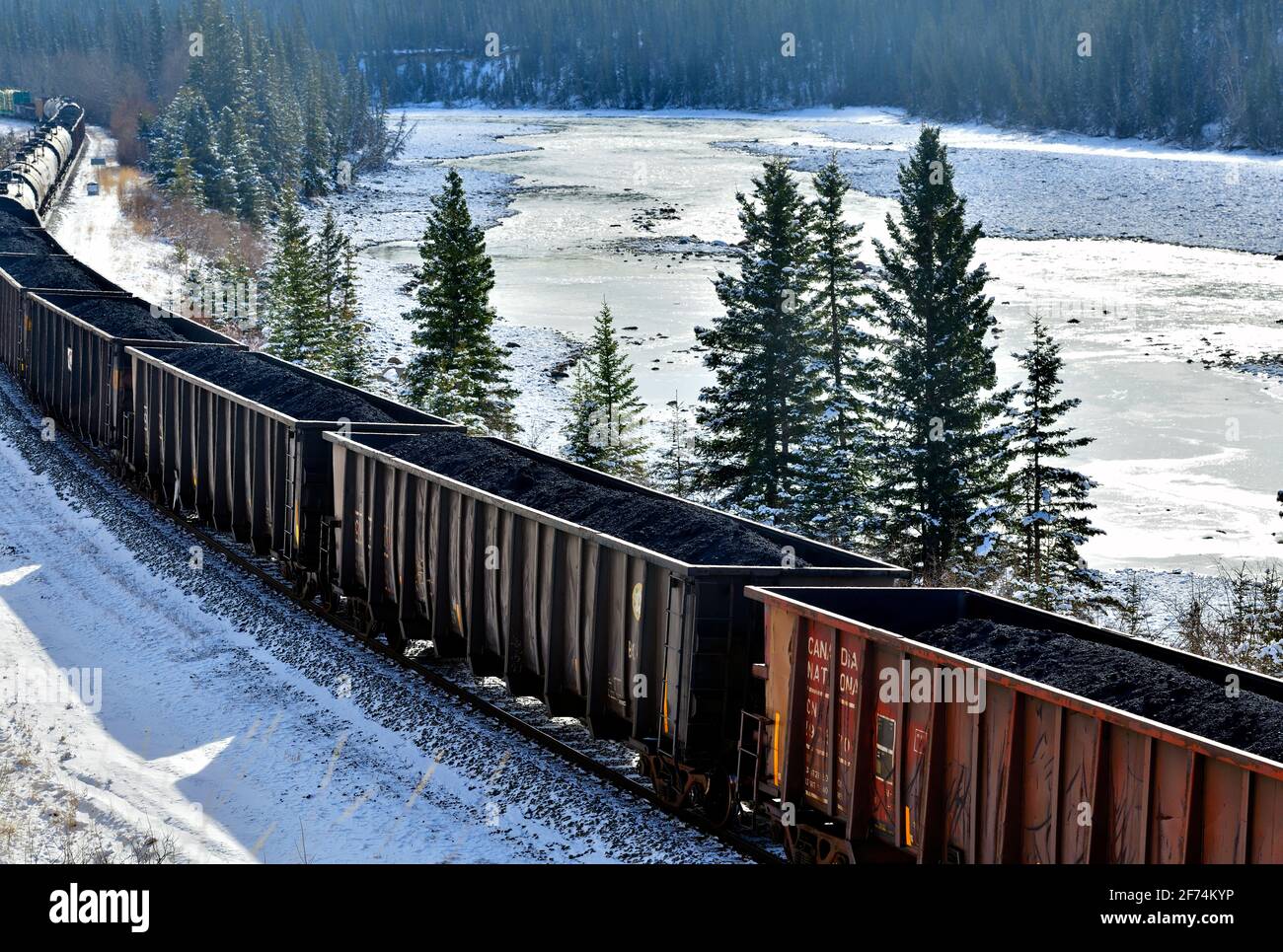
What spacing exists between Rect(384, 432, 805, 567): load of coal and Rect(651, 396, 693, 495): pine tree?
18.6m

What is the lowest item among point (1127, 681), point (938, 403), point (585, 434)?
point (585, 434)

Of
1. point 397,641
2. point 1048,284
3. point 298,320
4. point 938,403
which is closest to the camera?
point 397,641

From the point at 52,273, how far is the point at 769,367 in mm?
20085

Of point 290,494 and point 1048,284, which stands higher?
point 1048,284

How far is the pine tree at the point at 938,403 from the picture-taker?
33344mm

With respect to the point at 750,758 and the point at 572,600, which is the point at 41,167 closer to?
the point at 572,600

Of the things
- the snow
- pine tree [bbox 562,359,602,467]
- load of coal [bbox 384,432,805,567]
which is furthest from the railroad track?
the snow

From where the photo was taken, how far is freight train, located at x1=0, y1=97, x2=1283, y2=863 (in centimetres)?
966

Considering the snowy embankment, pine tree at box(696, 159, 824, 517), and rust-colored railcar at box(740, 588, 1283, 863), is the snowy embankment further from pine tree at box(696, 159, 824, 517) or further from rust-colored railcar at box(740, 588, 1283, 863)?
pine tree at box(696, 159, 824, 517)

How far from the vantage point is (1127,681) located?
1045cm

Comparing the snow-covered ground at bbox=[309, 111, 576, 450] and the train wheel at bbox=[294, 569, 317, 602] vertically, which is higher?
the snow-covered ground at bbox=[309, 111, 576, 450]

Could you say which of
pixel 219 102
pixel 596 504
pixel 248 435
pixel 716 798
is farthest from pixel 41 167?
pixel 716 798

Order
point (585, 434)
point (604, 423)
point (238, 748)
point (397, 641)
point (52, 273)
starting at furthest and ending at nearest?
point (52, 273), point (604, 423), point (585, 434), point (397, 641), point (238, 748)

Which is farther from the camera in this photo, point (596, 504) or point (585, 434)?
point (585, 434)
